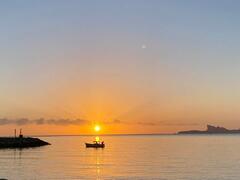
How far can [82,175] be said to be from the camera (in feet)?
289

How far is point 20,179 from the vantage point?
78.4m

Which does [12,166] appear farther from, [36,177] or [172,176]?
[172,176]

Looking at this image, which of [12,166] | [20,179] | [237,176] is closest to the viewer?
[20,179]

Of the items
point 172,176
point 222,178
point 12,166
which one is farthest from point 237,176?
point 12,166

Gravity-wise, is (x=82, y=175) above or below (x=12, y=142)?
below

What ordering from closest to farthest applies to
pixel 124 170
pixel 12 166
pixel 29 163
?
pixel 124 170
pixel 12 166
pixel 29 163

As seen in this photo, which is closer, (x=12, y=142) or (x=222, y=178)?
(x=222, y=178)

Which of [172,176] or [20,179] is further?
[172,176]

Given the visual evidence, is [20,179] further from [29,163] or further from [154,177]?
[29,163]

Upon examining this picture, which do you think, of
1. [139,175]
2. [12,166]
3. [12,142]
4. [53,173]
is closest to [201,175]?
[139,175]

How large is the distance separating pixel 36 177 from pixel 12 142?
377 ft

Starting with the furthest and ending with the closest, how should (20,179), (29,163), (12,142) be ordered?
(12,142)
(29,163)
(20,179)

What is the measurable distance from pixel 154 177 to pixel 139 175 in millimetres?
4141

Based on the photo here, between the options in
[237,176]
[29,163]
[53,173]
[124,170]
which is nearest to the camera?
[237,176]
